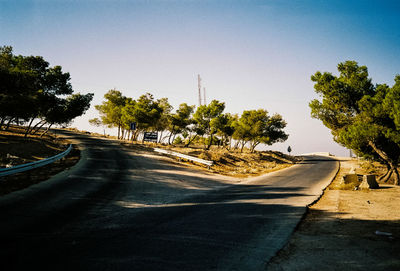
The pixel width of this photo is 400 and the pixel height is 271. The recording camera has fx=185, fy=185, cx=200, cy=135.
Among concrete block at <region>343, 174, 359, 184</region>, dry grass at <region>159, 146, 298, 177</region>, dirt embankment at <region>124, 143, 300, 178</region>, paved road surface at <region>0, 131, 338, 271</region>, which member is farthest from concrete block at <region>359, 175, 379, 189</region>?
dry grass at <region>159, 146, 298, 177</region>

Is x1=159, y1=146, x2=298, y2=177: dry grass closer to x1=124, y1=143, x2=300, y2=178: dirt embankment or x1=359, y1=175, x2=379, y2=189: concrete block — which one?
x1=124, y1=143, x2=300, y2=178: dirt embankment

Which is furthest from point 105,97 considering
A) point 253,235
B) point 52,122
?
point 253,235

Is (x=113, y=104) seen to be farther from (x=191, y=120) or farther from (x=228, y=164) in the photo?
(x=228, y=164)

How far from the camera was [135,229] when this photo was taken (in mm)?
4707

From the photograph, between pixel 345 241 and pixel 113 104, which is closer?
pixel 345 241

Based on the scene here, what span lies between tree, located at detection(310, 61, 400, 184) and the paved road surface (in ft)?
33.8

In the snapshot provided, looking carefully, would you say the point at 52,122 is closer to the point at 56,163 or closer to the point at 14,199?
the point at 56,163

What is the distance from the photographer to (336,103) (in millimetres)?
16906

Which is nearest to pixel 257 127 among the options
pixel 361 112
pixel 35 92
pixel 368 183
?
pixel 361 112

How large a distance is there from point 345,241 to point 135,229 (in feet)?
17.0

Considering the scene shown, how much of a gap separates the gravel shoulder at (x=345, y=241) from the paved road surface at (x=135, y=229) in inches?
14.5

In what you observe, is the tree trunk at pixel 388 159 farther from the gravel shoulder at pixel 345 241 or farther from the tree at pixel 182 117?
the tree at pixel 182 117

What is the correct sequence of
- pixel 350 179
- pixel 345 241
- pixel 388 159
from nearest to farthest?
pixel 345 241, pixel 350 179, pixel 388 159

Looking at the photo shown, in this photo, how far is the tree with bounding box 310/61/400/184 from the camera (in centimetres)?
1363
